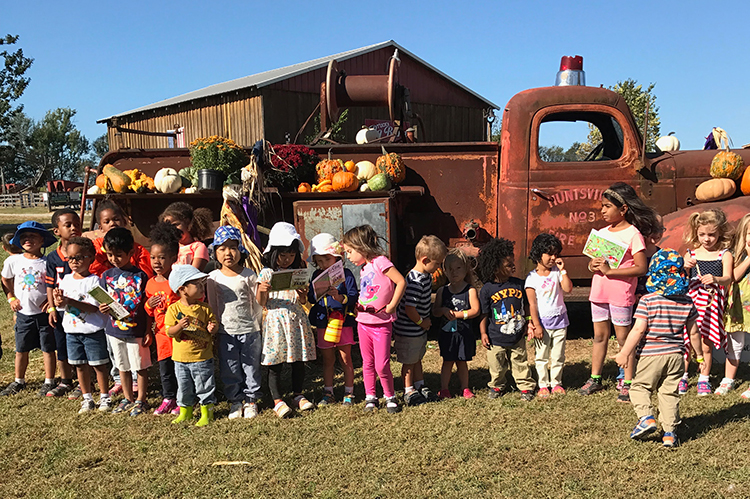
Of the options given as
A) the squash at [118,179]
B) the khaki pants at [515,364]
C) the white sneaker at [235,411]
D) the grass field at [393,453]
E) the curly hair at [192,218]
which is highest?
the squash at [118,179]

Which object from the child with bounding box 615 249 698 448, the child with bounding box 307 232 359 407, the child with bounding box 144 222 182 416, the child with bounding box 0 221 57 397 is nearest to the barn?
the child with bounding box 0 221 57 397

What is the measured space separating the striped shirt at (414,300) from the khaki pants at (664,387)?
155cm

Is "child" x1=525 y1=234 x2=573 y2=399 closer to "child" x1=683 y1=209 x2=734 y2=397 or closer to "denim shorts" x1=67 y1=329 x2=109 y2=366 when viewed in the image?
"child" x1=683 y1=209 x2=734 y2=397

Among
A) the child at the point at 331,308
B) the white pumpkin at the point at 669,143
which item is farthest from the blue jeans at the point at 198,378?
the white pumpkin at the point at 669,143

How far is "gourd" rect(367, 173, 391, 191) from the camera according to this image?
548 cm

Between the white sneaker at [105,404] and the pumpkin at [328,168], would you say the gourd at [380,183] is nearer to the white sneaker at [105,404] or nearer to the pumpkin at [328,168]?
the pumpkin at [328,168]

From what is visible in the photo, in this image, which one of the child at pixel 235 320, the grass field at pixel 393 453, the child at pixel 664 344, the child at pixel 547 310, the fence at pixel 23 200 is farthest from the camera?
the fence at pixel 23 200

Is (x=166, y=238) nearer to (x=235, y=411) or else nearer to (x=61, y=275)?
(x=61, y=275)

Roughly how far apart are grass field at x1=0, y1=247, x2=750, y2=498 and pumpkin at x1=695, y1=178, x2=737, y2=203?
6.58 ft

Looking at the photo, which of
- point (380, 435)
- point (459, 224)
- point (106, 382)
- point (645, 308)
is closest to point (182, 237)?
point (106, 382)

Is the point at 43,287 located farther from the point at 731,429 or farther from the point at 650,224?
the point at 731,429

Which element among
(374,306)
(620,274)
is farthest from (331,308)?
(620,274)

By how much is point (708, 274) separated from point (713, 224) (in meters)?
0.40

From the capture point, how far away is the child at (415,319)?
4273mm
